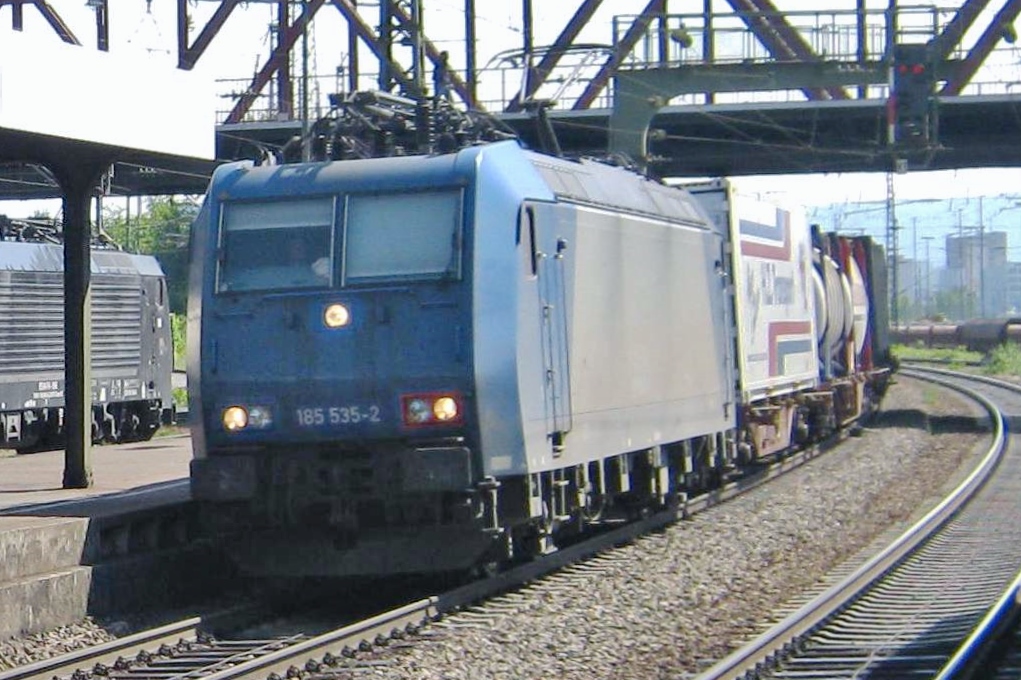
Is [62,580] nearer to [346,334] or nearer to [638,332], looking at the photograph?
[346,334]

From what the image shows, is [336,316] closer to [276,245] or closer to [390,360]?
[390,360]

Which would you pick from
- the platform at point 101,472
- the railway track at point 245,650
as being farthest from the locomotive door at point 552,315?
the platform at point 101,472

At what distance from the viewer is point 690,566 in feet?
45.3

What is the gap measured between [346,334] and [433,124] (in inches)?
81.1

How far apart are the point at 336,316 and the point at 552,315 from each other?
5.33 ft

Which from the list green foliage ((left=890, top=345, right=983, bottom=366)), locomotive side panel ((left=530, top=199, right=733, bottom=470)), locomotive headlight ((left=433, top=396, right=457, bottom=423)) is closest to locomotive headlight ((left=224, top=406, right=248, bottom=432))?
locomotive headlight ((left=433, top=396, right=457, bottom=423))

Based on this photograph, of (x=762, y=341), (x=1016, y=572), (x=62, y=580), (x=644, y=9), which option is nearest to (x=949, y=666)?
(x=1016, y=572)

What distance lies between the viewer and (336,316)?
11750 millimetres

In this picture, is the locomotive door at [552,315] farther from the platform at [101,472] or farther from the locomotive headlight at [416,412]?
the platform at [101,472]

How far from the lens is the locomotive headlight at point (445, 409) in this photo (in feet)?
37.5

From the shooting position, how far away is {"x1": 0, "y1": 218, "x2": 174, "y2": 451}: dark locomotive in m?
23.8

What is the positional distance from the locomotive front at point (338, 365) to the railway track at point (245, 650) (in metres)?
0.63

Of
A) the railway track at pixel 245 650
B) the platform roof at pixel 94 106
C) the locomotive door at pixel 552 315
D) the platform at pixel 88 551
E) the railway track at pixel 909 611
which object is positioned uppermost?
the platform roof at pixel 94 106

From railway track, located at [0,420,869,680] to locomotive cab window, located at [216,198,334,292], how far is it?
2.28 m
